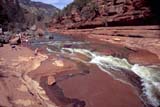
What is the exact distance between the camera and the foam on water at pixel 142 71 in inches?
506

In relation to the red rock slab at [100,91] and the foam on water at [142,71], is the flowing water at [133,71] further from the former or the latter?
the red rock slab at [100,91]

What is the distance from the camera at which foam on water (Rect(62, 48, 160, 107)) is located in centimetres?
1284

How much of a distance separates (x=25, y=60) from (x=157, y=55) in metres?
10.6

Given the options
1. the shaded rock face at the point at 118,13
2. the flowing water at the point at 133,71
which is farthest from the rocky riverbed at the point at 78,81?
the shaded rock face at the point at 118,13

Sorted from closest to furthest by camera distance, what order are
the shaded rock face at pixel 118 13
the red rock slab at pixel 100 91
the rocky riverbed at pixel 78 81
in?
the rocky riverbed at pixel 78 81 → the red rock slab at pixel 100 91 → the shaded rock face at pixel 118 13

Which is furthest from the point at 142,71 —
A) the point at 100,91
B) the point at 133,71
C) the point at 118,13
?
the point at 118,13

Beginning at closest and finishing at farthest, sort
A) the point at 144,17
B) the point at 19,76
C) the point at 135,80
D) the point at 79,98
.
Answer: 1. the point at 79,98
2. the point at 19,76
3. the point at 135,80
4. the point at 144,17

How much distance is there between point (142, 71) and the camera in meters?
16.3

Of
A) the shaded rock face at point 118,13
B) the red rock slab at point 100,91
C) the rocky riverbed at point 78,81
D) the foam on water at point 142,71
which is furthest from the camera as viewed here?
the shaded rock face at point 118,13

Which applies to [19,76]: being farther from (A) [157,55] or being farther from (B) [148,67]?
(A) [157,55]

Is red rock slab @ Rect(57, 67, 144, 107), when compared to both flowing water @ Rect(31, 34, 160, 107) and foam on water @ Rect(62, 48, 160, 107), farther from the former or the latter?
foam on water @ Rect(62, 48, 160, 107)

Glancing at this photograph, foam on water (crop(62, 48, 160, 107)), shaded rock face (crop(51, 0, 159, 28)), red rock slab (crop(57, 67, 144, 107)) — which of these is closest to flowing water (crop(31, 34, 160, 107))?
foam on water (crop(62, 48, 160, 107))

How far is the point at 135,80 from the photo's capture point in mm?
14617

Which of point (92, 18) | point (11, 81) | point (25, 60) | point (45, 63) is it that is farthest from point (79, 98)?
point (92, 18)
